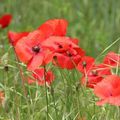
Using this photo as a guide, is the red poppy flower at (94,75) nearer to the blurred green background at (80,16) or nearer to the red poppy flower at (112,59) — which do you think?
the red poppy flower at (112,59)

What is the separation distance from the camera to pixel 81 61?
7.79 feet

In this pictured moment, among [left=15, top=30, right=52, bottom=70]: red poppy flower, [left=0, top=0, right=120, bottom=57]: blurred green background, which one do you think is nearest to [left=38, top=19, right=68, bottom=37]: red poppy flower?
[left=15, top=30, right=52, bottom=70]: red poppy flower

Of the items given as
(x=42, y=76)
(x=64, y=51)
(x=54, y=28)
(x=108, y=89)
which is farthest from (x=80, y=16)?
(x=108, y=89)

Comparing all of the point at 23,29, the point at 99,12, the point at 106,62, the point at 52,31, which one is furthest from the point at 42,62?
the point at 99,12

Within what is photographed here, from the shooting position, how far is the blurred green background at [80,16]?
4.92 metres

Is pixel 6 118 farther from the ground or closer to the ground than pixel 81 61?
closer to the ground

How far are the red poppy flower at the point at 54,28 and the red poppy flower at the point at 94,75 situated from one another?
0.19 metres

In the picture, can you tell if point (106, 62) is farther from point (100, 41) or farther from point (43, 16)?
point (43, 16)

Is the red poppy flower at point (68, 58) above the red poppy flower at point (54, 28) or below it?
below

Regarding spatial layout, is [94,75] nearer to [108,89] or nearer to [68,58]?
[68,58]

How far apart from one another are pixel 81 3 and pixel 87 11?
33cm

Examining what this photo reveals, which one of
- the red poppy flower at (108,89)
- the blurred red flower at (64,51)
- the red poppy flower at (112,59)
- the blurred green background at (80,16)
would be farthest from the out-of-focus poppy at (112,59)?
the blurred green background at (80,16)

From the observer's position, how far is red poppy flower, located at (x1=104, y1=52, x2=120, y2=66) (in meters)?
2.32

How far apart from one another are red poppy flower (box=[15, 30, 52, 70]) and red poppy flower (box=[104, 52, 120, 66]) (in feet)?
0.90
